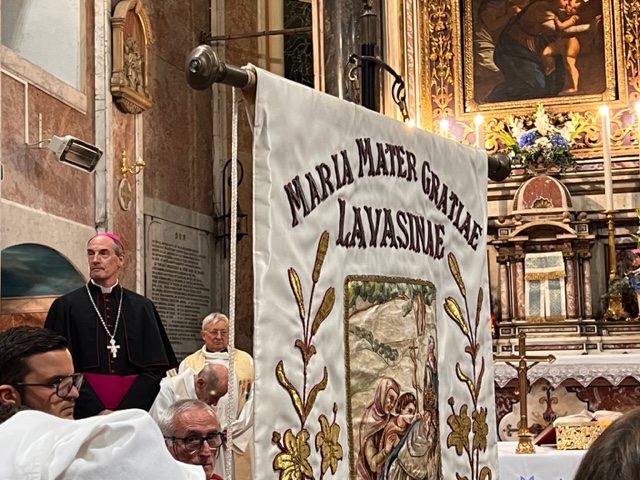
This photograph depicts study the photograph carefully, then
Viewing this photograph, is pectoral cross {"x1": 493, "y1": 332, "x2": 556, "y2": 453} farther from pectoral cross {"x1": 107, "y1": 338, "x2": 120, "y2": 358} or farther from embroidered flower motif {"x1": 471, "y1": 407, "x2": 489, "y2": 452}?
pectoral cross {"x1": 107, "y1": 338, "x2": 120, "y2": 358}

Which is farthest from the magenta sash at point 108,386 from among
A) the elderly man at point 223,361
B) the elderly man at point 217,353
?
the elderly man at point 217,353

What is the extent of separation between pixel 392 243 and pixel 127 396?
110 inches

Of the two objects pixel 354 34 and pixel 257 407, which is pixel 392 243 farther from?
pixel 354 34

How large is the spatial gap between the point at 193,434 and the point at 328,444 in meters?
0.85

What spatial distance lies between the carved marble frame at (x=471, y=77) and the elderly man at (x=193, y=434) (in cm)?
664

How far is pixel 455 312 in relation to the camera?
11.0 feet

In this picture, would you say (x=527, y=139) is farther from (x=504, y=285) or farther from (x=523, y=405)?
(x=523, y=405)

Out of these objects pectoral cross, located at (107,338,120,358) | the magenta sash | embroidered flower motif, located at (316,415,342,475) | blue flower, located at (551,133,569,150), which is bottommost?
embroidered flower motif, located at (316,415,342,475)

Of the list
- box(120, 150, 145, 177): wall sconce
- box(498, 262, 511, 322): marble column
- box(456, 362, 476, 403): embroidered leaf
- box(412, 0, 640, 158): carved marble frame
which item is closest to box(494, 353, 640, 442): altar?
box(498, 262, 511, 322): marble column

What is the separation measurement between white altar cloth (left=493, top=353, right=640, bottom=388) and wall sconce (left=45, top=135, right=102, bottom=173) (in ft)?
11.8

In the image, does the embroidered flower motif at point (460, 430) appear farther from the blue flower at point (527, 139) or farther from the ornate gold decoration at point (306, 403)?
the blue flower at point (527, 139)

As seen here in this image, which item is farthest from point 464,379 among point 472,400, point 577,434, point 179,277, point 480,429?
A: point 179,277

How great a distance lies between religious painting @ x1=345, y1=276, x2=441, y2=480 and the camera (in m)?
2.81

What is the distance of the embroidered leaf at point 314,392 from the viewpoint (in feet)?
8.54
